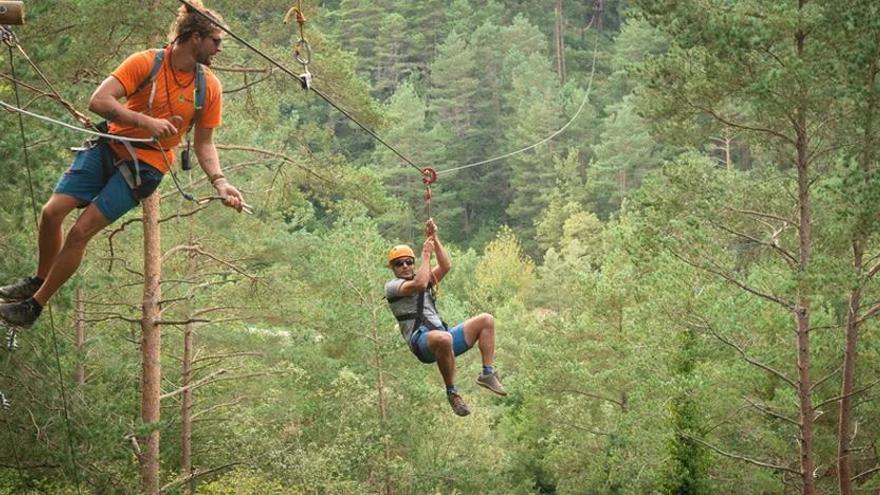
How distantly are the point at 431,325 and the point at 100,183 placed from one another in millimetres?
3018

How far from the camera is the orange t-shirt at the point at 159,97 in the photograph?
509 cm

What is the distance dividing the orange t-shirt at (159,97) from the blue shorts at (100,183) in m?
0.07

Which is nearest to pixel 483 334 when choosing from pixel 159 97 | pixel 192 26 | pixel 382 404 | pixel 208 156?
pixel 208 156

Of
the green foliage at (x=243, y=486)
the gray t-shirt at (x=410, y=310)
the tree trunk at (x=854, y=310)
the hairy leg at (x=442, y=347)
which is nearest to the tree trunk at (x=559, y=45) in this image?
the green foliage at (x=243, y=486)

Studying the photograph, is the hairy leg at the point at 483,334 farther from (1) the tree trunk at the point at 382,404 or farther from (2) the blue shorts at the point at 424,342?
(1) the tree trunk at the point at 382,404

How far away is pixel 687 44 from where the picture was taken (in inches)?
530

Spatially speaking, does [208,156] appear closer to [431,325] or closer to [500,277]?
[431,325]

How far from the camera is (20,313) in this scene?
18.2 feet

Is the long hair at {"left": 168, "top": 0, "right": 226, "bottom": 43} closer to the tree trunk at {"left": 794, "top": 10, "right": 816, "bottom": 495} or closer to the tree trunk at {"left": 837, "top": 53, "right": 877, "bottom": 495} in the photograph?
the tree trunk at {"left": 837, "top": 53, "right": 877, "bottom": 495}

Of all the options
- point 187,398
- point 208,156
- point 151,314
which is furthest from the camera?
point 187,398

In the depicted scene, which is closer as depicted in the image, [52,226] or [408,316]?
[52,226]

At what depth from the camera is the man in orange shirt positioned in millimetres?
5074

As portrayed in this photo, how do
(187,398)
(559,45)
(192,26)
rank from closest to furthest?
1. (192,26)
2. (187,398)
3. (559,45)

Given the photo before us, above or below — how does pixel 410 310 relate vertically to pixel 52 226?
below
